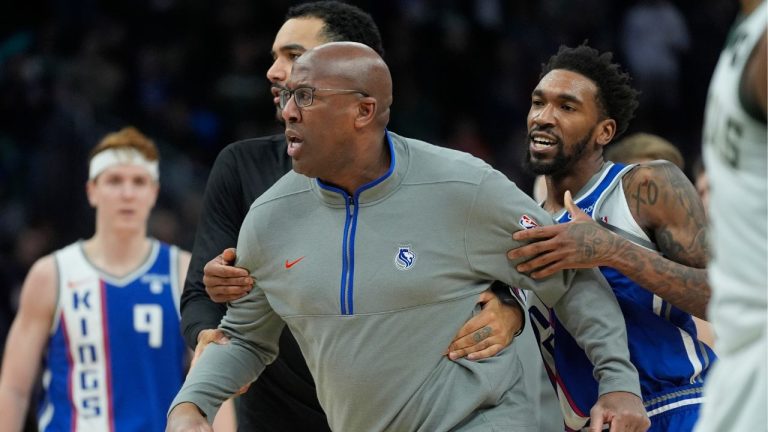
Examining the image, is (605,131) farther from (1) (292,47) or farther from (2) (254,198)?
(2) (254,198)

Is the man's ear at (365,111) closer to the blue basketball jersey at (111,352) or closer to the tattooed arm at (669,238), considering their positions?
the tattooed arm at (669,238)

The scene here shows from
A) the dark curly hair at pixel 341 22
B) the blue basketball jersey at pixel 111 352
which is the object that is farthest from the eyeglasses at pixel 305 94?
the blue basketball jersey at pixel 111 352

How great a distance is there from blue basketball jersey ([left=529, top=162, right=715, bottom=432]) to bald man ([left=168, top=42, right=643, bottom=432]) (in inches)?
15.4

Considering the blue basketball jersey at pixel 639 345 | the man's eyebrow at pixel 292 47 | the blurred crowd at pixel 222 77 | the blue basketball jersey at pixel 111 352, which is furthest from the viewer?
the blurred crowd at pixel 222 77

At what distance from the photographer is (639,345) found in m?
4.77

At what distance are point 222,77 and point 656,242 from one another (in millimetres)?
9915

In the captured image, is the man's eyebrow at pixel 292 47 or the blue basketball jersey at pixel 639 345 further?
the man's eyebrow at pixel 292 47

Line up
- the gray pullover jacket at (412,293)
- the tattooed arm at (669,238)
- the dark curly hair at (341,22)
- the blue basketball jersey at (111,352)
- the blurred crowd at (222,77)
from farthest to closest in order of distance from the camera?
1. the blurred crowd at (222,77)
2. the blue basketball jersey at (111,352)
3. the dark curly hair at (341,22)
4. the tattooed arm at (669,238)
5. the gray pullover jacket at (412,293)

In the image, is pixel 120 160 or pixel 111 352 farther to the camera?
pixel 120 160

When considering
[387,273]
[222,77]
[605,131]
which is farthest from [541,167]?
[222,77]

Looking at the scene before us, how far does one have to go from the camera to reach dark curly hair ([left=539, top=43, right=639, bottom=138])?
5.10 metres

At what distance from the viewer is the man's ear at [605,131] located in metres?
5.08

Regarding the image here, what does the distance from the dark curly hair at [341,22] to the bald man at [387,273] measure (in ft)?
3.27

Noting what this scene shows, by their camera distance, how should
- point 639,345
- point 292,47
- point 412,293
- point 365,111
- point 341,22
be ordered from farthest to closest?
point 341,22 → point 292,47 → point 639,345 → point 365,111 → point 412,293
